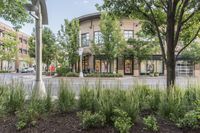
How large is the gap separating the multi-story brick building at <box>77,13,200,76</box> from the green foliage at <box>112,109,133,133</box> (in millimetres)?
34137

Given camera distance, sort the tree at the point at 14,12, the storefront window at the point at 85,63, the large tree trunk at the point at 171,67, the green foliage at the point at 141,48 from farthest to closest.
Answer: the storefront window at the point at 85,63 → the green foliage at the point at 141,48 → the tree at the point at 14,12 → the large tree trunk at the point at 171,67

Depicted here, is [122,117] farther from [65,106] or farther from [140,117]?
[65,106]

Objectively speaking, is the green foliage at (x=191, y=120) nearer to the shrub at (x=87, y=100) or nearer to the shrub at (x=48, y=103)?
the shrub at (x=87, y=100)

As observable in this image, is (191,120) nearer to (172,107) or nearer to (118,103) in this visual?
(172,107)

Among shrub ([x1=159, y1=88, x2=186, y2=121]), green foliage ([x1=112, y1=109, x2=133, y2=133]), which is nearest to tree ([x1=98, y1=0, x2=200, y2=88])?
shrub ([x1=159, y1=88, x2=186, y2=121])

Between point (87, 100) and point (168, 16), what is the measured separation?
12.6 ft

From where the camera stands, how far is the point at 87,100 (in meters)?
5.24

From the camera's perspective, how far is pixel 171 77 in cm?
679

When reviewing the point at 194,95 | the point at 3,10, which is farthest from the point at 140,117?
the point at 3,10

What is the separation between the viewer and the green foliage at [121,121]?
405 cm

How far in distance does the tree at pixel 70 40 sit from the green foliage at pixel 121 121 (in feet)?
104

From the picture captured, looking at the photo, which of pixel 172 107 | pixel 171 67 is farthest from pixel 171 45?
pixel 172 107

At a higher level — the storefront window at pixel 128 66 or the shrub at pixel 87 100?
the storefront window at pixel 128 66

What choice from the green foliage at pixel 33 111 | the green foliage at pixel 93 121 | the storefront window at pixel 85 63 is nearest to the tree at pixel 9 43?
the green foliage at pixel 33 111
